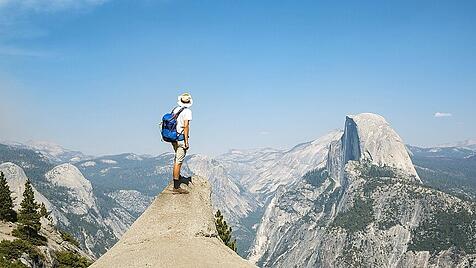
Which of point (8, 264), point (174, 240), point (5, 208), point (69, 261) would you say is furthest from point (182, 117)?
point (5, 208)

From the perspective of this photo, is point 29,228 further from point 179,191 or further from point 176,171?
point 176,171

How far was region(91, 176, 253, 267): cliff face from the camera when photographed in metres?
13.1

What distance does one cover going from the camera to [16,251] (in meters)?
40.7

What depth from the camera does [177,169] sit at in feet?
49.2

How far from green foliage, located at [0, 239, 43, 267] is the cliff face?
2649cm

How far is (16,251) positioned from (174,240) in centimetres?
3221

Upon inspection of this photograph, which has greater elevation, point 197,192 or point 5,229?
point 197,192

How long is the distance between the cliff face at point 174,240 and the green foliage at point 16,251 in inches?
1043

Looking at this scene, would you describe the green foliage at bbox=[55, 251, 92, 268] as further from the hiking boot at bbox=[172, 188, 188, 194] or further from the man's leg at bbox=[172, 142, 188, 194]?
the man's leg at bbox=[172, 142, 188, 194]

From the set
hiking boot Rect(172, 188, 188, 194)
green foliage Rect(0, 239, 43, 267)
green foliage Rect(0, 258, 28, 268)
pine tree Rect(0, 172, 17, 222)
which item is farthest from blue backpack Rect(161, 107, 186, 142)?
pine tree Rect(0, 172, 17, 222)

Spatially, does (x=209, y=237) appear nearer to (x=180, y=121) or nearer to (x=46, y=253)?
(x=180, y=121)

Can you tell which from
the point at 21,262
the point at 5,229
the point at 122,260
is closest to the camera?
the point at 122,260

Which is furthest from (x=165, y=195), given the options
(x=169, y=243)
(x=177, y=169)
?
(x=169, y=243)

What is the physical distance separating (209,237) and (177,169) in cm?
231
